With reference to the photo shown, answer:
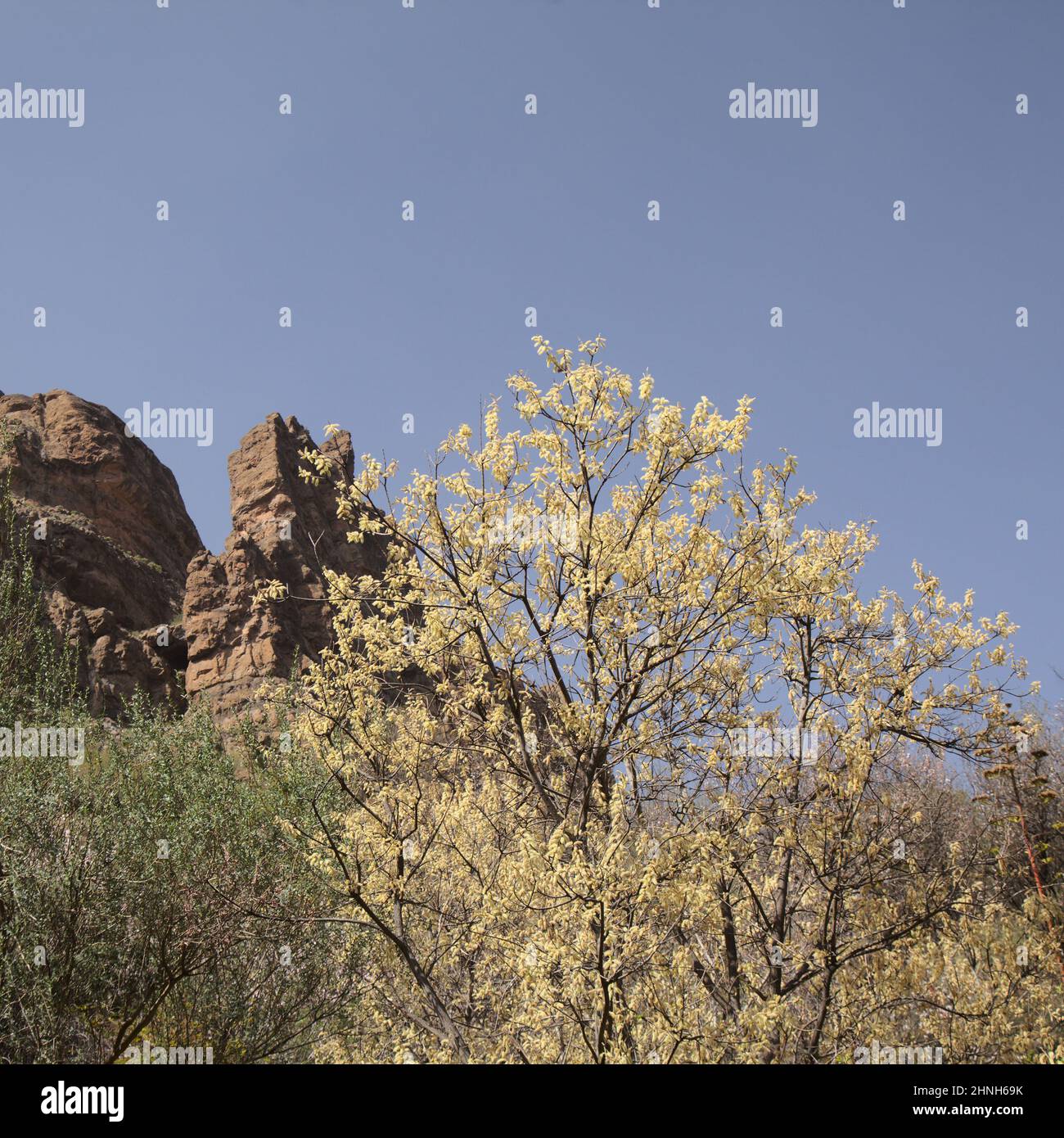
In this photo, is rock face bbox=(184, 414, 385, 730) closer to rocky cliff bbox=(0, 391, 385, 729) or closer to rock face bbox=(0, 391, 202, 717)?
rocky cliff bbox=(0, 391, 385, 729)

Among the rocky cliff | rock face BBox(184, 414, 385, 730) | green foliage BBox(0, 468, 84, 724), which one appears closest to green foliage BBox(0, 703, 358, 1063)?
green foliage BBox(0, 468, 84, 724)

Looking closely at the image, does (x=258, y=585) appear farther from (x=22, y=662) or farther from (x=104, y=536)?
(x=22, y=662)

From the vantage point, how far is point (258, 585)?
116 ft

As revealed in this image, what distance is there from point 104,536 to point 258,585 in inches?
724

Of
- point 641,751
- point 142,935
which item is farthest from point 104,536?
point 641,751

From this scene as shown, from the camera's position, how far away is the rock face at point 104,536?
40.3 m

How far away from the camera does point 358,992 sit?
32.4 ft

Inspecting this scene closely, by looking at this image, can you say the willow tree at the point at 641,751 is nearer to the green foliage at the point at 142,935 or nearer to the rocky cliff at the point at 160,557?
the green foliage at the point at 142,935

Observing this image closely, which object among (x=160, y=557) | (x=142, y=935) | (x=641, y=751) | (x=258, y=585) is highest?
(x=160, y=557)

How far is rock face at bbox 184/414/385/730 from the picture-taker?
130 ft

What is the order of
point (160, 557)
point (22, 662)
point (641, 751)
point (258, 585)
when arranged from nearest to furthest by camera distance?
1. point (641, 751)
2. point (22, 662)
3. point (258, 585)
4. point (160, 557)

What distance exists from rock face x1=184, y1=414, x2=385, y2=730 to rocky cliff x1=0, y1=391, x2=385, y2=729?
8 centimetres

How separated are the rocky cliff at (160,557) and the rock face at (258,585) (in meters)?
0.08

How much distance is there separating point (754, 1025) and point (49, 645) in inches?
547
